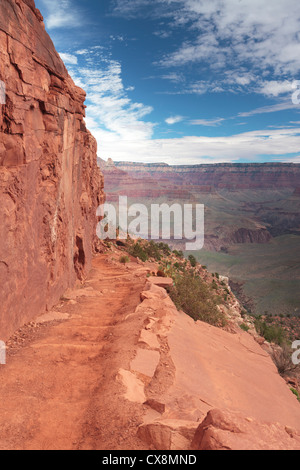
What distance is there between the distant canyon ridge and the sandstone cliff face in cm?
3356

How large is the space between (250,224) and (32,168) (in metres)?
110

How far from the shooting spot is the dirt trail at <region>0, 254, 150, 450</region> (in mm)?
3465

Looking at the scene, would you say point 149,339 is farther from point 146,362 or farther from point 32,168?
point 32,168

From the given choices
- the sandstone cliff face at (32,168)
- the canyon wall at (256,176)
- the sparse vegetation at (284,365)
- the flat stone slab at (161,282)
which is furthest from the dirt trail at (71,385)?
the canyon wall at (256,176)

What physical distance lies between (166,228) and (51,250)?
3865 inches

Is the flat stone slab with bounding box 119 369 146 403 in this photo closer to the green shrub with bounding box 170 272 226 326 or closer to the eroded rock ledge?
the eroded rock ledge

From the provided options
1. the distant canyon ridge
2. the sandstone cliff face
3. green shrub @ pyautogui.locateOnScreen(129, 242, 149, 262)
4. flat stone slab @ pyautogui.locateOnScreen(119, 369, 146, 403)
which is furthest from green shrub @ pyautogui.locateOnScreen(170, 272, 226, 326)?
the distant canyon ridge

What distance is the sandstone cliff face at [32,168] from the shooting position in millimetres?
5859

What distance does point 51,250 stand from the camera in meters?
8.08

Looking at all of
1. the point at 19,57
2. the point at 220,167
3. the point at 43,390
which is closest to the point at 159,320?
the point at 43,390

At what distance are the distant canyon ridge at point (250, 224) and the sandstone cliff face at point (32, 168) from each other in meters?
33.6

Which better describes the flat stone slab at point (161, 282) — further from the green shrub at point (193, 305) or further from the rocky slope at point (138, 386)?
the rocky slope at point (138, 386)

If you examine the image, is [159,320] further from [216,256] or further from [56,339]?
[216,256]

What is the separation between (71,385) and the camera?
15.7 feet
